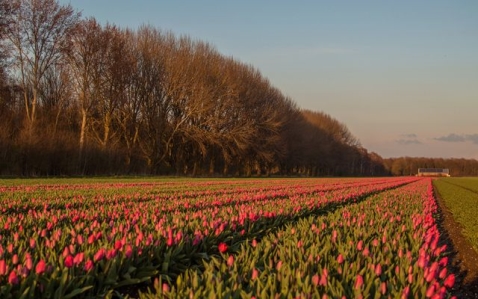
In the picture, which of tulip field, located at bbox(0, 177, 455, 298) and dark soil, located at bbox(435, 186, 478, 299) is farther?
dark soil, located at bbox(435, 186, 478, 299)

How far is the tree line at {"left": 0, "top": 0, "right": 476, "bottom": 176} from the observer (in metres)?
31.6

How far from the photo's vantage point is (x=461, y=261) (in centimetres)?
714

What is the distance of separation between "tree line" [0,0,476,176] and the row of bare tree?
0.29 ft

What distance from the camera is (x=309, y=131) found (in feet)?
257

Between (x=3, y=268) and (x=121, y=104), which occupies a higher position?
(x=121, y=104)

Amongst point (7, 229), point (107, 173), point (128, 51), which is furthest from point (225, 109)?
point (7, 229)

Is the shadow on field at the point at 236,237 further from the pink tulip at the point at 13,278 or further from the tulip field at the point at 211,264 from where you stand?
the pink tulip at the point at 13,278

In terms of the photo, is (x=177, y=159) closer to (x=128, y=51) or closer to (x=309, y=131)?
(x=128, y=51)

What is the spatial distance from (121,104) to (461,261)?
37347 mm

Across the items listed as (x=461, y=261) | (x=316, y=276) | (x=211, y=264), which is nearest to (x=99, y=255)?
Result: (x=211, y=264)

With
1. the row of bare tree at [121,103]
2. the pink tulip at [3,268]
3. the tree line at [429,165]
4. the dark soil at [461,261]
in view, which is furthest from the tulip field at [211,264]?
the tree line at [429,165]

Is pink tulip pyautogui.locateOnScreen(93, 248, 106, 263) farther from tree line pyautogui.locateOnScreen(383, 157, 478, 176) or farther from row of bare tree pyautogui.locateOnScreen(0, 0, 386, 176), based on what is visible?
tree line pyautogui.locateOnScreen(383, 157, 478, 176)

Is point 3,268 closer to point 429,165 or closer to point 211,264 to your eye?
point 211,264

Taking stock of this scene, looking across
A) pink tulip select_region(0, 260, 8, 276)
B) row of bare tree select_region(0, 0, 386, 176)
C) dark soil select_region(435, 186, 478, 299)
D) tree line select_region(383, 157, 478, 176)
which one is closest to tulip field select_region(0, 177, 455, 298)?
pink tulip select_region(0, 260, 8, 276)
